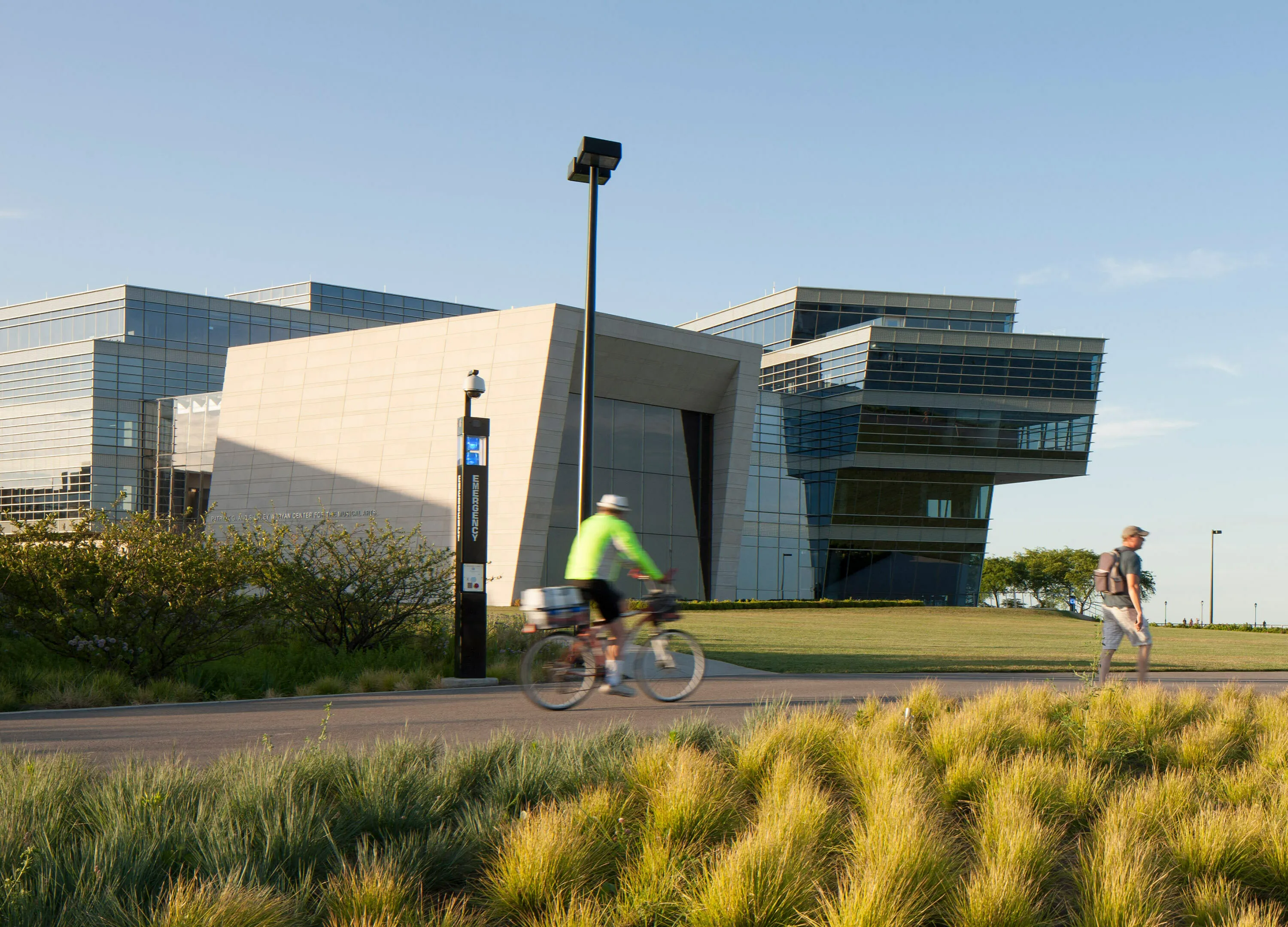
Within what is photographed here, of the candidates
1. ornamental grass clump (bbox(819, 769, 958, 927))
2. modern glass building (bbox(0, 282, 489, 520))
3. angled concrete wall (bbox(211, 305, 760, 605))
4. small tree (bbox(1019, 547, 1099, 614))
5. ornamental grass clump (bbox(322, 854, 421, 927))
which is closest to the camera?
ornamental grass clump (bbox(322, 854, 421, 927))

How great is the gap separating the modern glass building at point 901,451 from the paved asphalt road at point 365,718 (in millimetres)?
39811

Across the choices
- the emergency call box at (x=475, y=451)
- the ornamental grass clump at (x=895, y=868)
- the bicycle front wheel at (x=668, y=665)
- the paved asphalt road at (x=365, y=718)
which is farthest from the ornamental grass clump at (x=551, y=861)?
the emergency call box at (x=475, y=451)

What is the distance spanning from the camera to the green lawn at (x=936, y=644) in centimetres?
1780

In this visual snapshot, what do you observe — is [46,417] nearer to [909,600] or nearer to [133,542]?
[909,600]

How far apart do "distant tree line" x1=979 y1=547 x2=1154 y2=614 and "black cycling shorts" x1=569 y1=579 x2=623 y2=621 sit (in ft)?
238

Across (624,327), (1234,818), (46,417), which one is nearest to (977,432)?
(624,327)

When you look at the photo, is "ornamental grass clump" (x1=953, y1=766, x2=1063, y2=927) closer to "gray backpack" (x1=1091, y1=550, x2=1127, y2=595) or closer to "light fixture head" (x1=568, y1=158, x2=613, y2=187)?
"gray backpack" (x1=1091, y1=550, x2=1127, y2=595)

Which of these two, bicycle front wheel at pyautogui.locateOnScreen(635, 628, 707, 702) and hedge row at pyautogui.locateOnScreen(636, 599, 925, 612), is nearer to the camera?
bicycle front wheel at pyautogui.locateOnScreen(635, 628, 707, 702)

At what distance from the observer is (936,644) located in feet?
81.8

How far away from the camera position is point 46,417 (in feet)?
218

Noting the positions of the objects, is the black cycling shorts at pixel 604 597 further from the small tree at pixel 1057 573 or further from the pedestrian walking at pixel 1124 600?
the small tree at pixel 1057 573

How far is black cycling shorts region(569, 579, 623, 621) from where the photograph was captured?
10109mm

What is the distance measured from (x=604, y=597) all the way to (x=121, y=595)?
6434mm

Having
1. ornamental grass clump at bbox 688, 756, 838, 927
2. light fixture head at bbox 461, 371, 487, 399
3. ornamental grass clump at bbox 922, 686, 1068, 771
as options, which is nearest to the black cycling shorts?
ornamental grass clump at bbox 922, 686, 1068, 771
